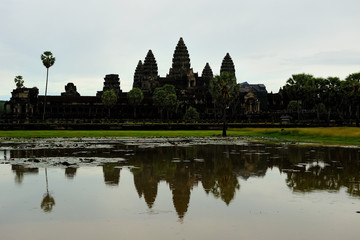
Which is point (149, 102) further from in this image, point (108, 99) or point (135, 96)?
point (108, 99)

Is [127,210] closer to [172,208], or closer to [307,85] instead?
[172,208]

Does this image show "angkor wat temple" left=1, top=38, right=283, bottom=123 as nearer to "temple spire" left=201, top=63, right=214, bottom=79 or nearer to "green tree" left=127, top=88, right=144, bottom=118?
"temple spire" left=201, top=63, right=214, bottom=79

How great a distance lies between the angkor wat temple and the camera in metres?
116

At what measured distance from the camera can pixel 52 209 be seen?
→ 37.6 ft

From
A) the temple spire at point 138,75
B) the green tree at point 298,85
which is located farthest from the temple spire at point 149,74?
the green tree at point 298,85

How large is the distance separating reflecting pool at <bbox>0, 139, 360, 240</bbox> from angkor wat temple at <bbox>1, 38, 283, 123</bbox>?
74.4 m

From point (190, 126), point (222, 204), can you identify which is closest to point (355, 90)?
point (190, 126)

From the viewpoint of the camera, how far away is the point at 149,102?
12750cm

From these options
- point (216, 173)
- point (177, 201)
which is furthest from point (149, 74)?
point (177, 201)

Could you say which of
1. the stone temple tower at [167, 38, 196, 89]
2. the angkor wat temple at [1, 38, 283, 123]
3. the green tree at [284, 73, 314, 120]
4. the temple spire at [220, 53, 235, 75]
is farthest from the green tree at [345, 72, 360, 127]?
the temple spire at [220, 53, 235, 75]

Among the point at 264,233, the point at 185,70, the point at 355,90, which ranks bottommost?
the point at 264,233

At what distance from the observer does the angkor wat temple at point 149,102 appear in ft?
382

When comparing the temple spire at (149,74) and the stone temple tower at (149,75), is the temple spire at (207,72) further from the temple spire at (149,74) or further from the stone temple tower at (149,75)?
the temple spire at (149,74)

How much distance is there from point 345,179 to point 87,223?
Result: 433 inches
